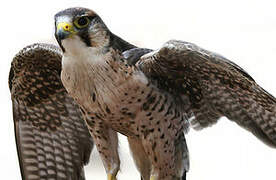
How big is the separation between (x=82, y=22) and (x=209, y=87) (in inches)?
24.7

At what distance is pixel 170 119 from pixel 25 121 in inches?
27.5

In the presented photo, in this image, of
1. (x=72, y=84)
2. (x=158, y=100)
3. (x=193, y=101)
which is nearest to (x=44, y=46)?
(x=72, y=84)

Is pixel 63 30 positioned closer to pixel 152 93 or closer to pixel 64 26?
pixel 64 26

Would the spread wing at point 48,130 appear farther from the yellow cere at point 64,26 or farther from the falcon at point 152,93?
the yellow cere at point 64,26

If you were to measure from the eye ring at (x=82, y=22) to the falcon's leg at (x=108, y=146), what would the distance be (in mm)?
448

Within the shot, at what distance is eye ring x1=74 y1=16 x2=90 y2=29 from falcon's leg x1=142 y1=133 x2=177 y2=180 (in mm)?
536

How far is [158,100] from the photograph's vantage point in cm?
205

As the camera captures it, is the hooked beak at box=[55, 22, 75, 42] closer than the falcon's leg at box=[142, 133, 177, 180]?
Yes

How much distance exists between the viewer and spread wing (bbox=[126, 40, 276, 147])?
1.94 metres

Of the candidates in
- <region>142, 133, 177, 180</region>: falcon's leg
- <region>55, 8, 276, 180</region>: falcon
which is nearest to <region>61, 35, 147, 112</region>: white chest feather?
<region>55, 8, 276, 180</region>: falcon

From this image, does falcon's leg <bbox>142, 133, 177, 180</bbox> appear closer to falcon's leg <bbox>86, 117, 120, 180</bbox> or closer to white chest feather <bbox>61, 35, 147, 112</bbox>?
falcon's leg <bbox>86, 117, 120, 180</bbox>

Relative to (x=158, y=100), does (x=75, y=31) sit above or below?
above

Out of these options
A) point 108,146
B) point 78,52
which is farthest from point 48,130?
point 78,52

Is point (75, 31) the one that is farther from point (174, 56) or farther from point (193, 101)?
point (193, 101)
